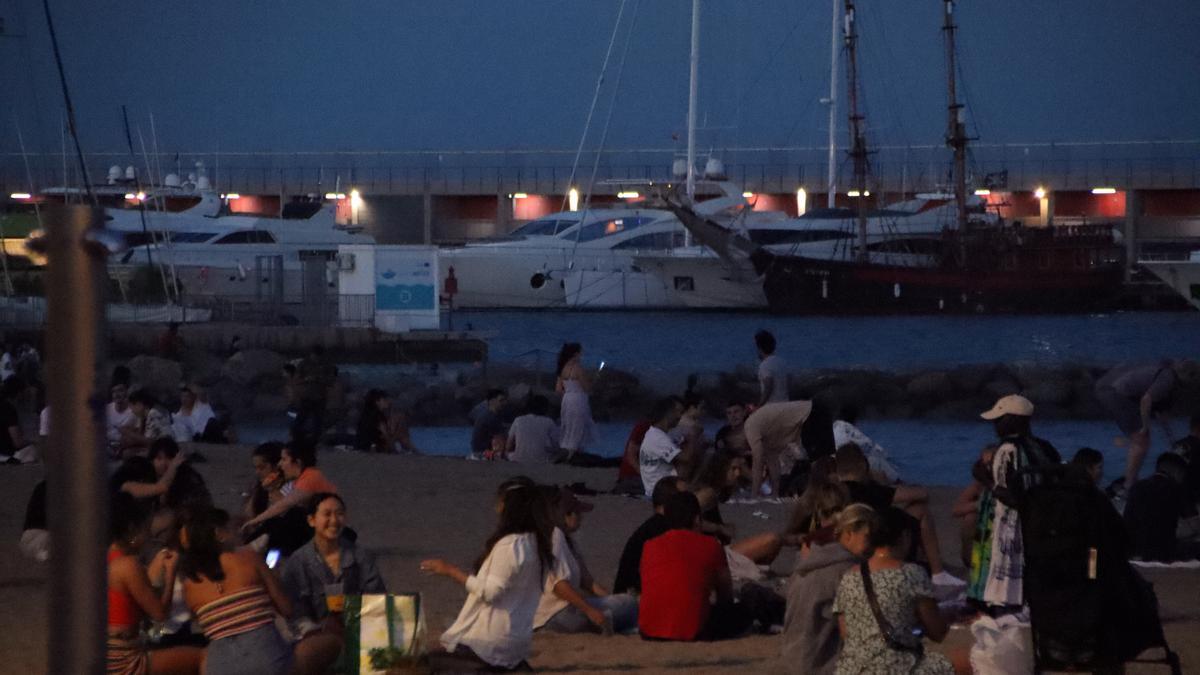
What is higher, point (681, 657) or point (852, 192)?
point (852, 192)

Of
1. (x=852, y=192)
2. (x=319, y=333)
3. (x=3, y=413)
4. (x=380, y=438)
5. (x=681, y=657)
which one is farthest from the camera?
(x=852, y=192)

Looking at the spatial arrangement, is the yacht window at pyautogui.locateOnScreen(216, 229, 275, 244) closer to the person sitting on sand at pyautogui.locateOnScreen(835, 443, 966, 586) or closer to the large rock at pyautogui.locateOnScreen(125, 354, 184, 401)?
the large rock at pyautogui.locateOnScreen(125, 354, 184, 401)

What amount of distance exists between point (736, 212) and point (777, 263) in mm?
2612

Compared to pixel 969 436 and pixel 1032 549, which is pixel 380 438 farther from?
pixel 1032 549

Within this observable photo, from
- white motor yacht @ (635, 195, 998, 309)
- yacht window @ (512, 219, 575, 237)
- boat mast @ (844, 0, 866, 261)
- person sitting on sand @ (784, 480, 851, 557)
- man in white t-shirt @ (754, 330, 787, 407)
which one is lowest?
person sitting on sand @ (784, 480, 851, 557)

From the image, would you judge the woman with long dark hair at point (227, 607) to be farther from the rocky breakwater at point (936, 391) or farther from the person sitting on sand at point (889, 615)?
the rocky breakwater at point (936, 391)

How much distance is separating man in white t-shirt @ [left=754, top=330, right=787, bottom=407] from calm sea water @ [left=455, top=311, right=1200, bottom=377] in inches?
1043

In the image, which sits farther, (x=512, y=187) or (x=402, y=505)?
(x=512, y=187)

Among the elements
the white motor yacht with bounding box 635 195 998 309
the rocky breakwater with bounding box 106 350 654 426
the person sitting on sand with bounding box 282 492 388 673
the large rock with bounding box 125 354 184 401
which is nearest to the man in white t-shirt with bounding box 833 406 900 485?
the person sitting on sand with bounding box 282 492 388 673

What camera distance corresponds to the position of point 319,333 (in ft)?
104

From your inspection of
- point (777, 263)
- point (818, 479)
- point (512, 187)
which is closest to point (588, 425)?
point (818, 479)

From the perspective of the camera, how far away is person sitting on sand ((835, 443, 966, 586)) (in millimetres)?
7656

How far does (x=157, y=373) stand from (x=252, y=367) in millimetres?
1720

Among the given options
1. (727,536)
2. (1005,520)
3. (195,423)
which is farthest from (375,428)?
(1005,520)
